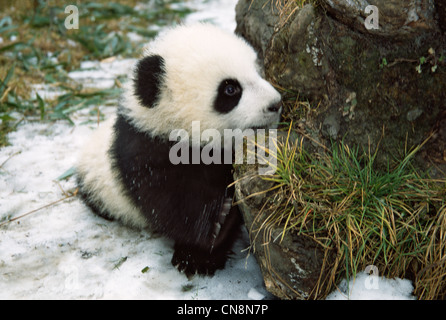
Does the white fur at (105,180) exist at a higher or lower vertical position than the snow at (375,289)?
lower

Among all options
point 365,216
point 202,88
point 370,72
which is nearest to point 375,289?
point 365,216

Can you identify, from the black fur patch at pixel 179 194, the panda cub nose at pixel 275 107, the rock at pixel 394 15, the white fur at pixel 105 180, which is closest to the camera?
the rock at pixel 394 15

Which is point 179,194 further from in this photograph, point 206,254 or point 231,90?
point 231,90

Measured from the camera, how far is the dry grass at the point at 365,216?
1.93m

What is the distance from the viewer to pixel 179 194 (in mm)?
2385

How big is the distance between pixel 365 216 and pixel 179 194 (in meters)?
1.03

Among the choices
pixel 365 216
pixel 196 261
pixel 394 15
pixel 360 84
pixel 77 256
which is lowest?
pixel 77 256

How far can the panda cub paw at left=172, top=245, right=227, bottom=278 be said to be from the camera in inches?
96.9

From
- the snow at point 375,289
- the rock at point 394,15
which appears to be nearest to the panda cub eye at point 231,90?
the rock at point 394,15

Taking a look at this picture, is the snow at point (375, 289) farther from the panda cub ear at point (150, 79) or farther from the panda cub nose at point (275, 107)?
the panda cub ear at point (150, 79)

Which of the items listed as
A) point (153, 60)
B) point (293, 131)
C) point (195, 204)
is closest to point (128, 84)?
point (153, 60)

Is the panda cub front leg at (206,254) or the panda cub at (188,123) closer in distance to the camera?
the panda cub at (188,123)
